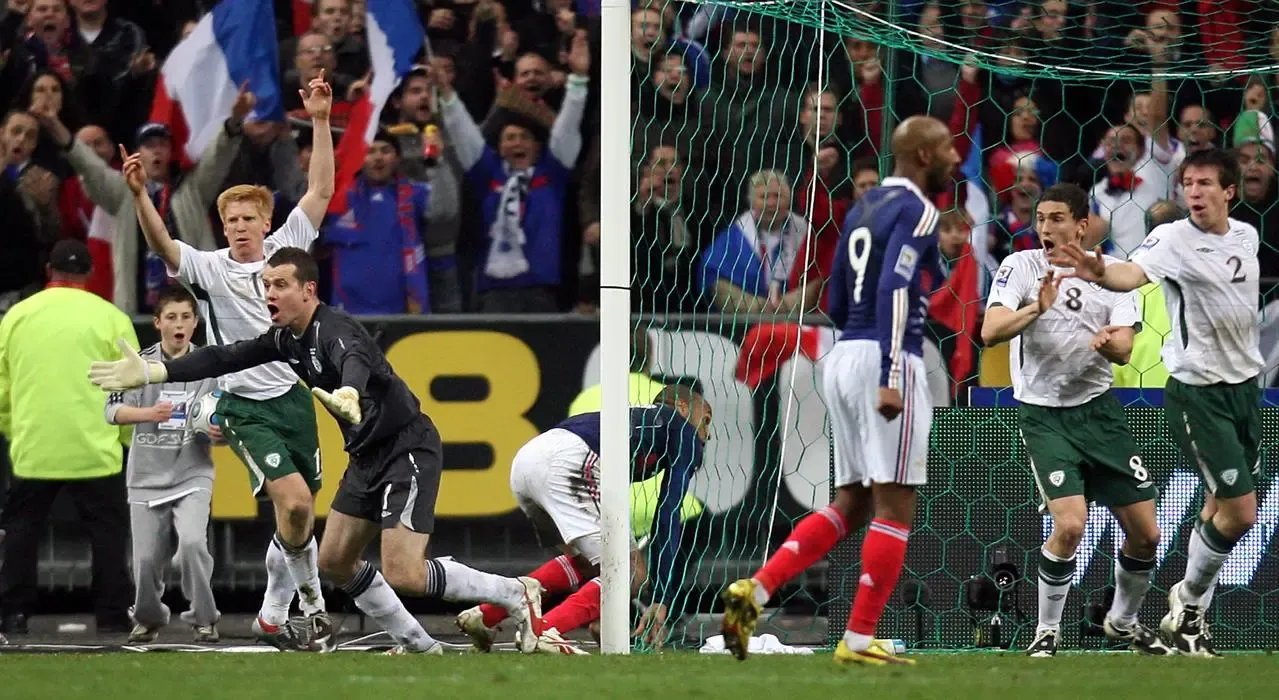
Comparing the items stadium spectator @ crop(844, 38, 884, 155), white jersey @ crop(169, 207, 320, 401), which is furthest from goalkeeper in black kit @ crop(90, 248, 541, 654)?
stadium spectator @ crop(844, 38, 884, 155)

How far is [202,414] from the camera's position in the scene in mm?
9742

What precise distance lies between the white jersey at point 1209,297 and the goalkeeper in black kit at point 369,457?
2794mm

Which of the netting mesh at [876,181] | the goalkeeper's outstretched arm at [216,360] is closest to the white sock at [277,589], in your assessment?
the goalkeeper's outstretched arm at [216,360]

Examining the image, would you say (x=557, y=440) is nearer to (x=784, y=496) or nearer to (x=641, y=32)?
(x=784, y=496)

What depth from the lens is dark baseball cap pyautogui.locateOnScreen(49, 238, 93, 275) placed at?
9.96 meters

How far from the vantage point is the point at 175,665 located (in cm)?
721

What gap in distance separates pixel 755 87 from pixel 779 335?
1.20m

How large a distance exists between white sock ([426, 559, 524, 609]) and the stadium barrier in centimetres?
124

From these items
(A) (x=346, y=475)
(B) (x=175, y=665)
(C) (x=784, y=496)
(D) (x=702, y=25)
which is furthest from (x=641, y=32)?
(B) (x=175, y=665)

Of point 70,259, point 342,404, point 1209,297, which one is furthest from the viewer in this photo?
point 70,259

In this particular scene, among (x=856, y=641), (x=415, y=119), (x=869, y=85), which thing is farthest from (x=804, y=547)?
(x=415, y=119)

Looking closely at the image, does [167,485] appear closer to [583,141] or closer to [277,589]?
[277,589]

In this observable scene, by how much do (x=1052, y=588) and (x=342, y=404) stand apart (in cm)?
297

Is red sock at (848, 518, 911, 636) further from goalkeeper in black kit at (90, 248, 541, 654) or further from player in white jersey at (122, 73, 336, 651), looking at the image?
player in white jersey at (122, 73, 336, 651)
